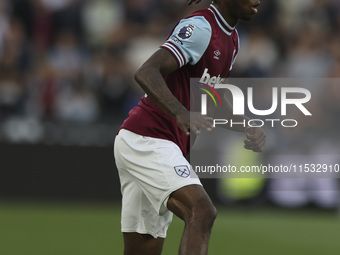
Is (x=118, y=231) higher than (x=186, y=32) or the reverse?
the reverse

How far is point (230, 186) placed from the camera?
41.0ft

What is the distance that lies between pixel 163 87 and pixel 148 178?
723 mm

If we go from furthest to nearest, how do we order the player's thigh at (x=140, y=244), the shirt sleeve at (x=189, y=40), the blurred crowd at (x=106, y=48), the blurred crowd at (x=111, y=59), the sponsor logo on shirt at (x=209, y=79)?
the blurred crowd at (x=106, y=48), the blurred crowd at (x=111, y=59), the player's thigh at (x=140, y=244), the sponsor logo on shirt at (x=209, y=79), the shirt sleeve at (x=189, y=40)

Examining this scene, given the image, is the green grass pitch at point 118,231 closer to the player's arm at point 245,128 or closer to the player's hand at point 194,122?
→ the player's arm at point 245,128

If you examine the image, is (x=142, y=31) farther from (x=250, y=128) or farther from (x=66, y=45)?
(x=250, y=128)

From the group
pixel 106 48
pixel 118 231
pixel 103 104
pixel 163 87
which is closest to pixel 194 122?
pixel 163 87

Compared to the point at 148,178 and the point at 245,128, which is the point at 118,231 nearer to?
the point at 245,128

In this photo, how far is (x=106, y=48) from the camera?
13680 millimetres

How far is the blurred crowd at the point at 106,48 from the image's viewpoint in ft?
42.0

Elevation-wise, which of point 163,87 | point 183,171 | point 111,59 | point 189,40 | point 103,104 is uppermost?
point 189,40

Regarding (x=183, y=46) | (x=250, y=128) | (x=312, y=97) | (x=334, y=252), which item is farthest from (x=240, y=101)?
(x=312, y=97)

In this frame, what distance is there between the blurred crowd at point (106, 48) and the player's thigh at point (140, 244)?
677 centimetres

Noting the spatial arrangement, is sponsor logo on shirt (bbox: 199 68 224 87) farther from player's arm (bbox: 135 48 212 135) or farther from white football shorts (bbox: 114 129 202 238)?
white football shorts (bbox: 114 129 202 238)

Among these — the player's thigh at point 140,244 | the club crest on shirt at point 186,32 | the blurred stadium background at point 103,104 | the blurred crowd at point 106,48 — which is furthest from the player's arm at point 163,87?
the blurred crowd at point 106,48
